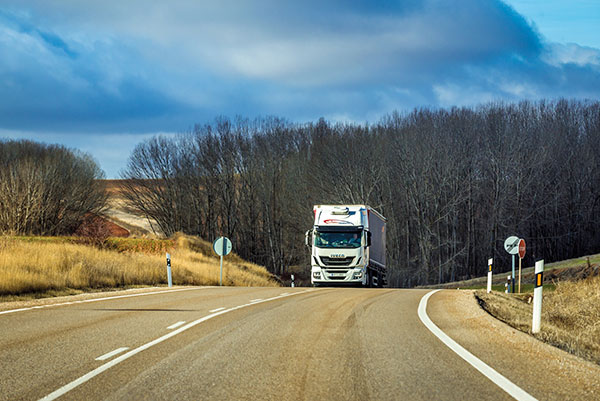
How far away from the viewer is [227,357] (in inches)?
302

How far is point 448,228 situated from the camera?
71688 millimetres

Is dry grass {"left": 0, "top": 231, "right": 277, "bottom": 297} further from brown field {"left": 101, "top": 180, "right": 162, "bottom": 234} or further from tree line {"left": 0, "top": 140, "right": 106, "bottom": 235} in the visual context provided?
brown field {"left": 101, "top": 180, "right": 162, "bottom": 234}

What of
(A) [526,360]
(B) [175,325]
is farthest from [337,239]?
(A) [526,360]

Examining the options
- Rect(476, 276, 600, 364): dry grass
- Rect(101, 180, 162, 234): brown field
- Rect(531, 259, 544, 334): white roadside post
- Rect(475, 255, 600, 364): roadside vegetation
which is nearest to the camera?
Rect(531, 259, 544, 334): white roadside post

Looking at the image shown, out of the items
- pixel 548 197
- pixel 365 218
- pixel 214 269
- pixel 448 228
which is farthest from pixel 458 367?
pixel 548 197

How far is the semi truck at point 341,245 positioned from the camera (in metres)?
30.5

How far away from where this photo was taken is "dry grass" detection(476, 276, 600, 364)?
11.0 metres

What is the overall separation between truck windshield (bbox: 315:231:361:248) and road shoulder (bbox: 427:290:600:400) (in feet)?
58.8

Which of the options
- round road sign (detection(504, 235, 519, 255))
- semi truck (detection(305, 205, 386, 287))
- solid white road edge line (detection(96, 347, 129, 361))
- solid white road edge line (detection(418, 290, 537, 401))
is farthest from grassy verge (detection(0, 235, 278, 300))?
round road sign (detection(504, 235, 519, 255))

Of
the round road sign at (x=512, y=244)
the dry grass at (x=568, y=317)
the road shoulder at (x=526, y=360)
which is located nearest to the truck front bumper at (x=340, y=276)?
the round road sign at (x=512, y=244)

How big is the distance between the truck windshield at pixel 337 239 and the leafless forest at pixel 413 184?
33.8 m

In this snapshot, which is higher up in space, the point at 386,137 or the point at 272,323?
the point at 386,137

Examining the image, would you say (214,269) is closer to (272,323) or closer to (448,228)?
(272,323)

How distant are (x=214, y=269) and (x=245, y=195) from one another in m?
49.2
